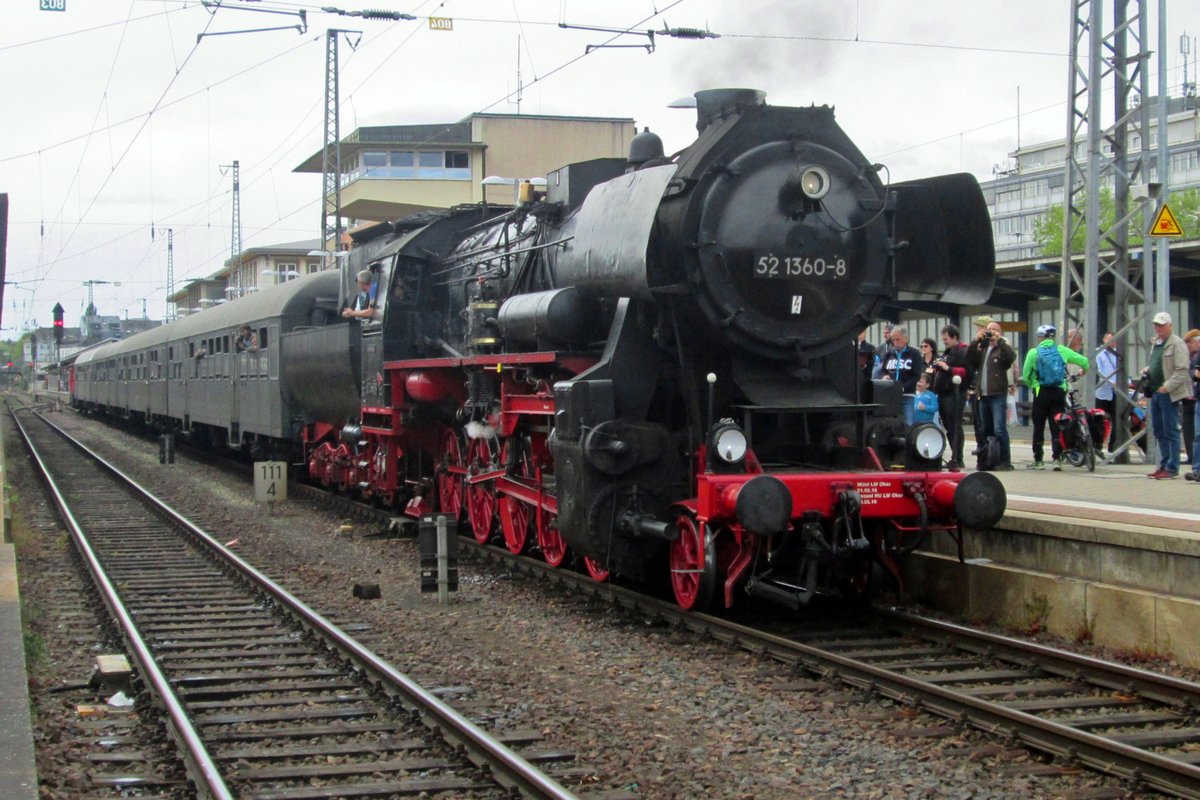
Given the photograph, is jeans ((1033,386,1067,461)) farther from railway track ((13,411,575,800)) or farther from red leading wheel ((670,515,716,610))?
railway track ((13,411,575,800))

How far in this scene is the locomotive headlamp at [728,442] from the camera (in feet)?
25.4

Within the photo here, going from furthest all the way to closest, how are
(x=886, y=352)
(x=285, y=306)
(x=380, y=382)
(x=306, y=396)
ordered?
(x=285, y=306) < (x=306, y=396) < (x=380, y=382) < (x=886, y=352)

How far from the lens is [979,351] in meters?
12.5

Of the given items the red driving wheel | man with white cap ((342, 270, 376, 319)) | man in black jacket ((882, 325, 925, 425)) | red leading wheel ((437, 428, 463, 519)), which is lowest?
the red driving wheel

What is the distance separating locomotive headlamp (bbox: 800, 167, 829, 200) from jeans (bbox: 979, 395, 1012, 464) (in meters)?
4.84

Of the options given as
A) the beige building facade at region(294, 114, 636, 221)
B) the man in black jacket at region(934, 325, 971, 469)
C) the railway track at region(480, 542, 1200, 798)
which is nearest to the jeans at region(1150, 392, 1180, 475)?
the man in black jacket at region(934, 325, 971, 469)

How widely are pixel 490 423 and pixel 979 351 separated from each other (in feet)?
16.7

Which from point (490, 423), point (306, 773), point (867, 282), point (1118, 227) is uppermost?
point (1118, 227)

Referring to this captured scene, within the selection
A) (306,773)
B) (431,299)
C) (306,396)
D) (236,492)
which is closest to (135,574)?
(431,299)

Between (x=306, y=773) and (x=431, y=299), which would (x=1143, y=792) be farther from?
(x=431, y=299)

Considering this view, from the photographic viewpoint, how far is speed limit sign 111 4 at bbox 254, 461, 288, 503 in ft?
53.5

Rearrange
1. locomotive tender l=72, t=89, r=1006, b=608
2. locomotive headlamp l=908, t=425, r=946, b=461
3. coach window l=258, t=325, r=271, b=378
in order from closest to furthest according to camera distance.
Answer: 1. locomotive tender l=72, t=89, r=1006, b=608
2. locomotive headlamp l=908, t=425, r=946, b=461
3. coach window l=258, t=325, r=271, b=378

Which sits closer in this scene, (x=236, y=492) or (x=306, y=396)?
(x=306, y=396)

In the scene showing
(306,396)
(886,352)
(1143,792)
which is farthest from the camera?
(306,396)
